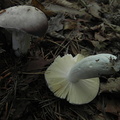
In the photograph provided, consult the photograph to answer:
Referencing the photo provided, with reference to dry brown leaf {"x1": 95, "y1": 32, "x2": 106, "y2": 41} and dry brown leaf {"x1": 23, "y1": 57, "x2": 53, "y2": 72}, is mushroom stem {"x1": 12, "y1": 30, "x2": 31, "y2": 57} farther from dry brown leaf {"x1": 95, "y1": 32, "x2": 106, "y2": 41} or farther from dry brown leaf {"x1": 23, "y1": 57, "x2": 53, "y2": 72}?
dry brown leaf {"x1": 95, "y1": 32, "x2": 106, "y2": 41}

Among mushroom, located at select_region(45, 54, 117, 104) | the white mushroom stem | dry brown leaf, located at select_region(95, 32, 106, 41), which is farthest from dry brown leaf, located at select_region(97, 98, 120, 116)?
dry brown leaf, located at select_region(95, 32, 106, 41)

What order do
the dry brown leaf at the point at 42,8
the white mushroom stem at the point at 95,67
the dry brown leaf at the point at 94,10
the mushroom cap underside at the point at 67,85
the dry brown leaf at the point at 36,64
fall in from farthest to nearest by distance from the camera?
the dry brown leaf at the point at 94,10
the dry brown leaf at the point at 42,8
the dry brown leaf at the point at 36,64
the mushroom cap underside at the point at 67,85
the white mushroom stem at the point at 95,67

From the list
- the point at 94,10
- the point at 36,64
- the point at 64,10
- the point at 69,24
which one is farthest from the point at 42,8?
the point at 94,10

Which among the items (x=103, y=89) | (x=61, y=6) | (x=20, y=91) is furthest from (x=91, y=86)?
(x=61, y=6)

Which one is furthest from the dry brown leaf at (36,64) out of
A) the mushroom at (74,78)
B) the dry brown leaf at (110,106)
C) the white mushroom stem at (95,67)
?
the dry brown leaf at (110,106)

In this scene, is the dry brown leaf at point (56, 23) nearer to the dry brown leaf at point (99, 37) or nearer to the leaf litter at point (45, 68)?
the leaf litter at point (45, 68)

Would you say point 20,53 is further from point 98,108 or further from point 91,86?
point 98,108
